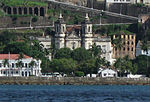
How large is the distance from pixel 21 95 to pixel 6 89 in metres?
15.7

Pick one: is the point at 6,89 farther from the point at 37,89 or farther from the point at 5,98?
the point at 5,98

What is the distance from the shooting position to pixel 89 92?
631 ft

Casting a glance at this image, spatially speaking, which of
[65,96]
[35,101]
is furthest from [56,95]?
[35,101]

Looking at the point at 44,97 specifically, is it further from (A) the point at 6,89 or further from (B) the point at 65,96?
(A) the point at 6,89

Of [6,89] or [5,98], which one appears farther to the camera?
[6,89]

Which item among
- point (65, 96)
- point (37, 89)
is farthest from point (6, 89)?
point (65, 96)

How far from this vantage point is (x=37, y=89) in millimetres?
199375

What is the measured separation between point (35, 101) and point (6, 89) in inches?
1087

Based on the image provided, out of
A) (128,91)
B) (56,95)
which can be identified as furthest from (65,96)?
(128,91)

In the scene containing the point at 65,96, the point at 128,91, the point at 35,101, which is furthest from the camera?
the point at 128,91

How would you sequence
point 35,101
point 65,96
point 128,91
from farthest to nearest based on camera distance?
1. point 128,91
2. point 65,96
3. point 35,101

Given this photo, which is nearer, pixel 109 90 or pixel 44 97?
pixel 44 97

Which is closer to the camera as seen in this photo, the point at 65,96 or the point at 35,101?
the point at 35,101

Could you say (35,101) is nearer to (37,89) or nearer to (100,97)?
(100,97)
